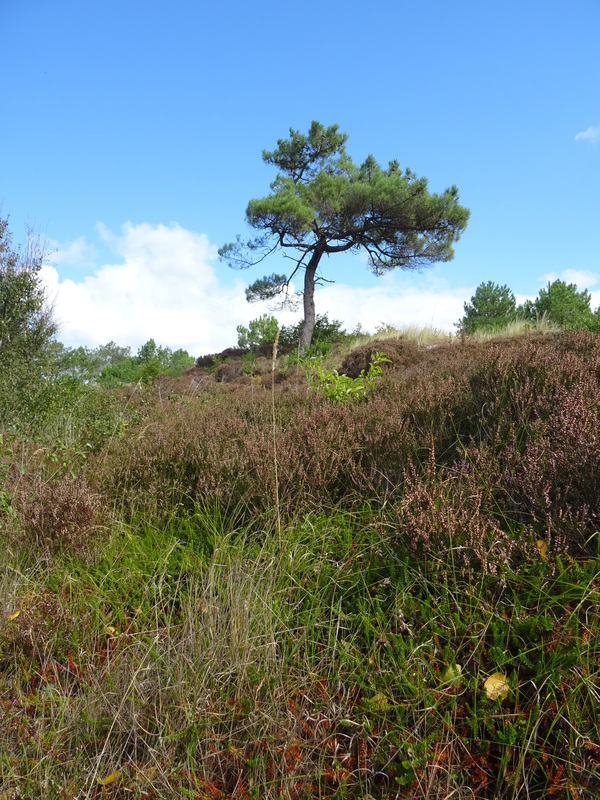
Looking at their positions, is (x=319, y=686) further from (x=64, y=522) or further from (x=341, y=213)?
(x=341, y=213)

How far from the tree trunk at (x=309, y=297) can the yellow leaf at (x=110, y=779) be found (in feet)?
60.3

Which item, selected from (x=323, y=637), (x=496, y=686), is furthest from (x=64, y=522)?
(x=496, y=686)

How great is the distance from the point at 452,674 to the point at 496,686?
0.48ft

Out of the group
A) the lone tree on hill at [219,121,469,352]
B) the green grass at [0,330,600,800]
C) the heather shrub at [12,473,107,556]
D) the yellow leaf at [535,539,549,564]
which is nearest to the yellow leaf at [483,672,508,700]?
the green grass at [0,330,600,800]

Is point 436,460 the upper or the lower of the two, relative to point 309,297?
lower

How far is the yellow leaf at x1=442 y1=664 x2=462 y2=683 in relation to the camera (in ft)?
6.09

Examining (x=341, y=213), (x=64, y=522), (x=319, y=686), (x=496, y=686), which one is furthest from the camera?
(x=341, y=213)

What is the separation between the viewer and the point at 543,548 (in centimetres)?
225

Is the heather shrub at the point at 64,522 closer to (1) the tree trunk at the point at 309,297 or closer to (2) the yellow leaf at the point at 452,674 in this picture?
(2) the yellow leaf at the point at 452,674

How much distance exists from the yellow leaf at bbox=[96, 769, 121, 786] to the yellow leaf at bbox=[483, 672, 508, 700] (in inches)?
52.0

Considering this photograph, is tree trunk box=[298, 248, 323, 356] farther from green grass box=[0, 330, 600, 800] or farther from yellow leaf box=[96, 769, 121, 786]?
yellow leaf box=[96, 769, 121, 786]

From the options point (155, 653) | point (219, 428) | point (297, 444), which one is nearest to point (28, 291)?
point (219, 428)

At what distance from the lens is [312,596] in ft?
7.71

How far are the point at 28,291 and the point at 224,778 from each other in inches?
416
